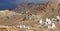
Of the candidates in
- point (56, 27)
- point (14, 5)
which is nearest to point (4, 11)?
point (14, 5)

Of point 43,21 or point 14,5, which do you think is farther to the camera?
point 14,5

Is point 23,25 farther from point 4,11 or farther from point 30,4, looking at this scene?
point 30,4

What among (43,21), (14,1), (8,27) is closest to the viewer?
(8,27)

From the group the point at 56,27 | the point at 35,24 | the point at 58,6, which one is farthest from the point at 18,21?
the point at 58,6

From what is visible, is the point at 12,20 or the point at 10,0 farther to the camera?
the point at 10,0

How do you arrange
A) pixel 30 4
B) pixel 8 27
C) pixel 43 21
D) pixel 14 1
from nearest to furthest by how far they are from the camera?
1. pixel 8 27
2. pixel 43 21
3. pixel 14 1
4. pixel 30 4

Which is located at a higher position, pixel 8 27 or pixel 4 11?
pixel 4 11

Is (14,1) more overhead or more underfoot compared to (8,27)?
more overhead

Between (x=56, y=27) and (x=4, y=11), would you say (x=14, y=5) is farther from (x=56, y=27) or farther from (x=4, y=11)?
(x=56, y=27)

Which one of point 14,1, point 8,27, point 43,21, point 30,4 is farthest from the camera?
point 30,4
